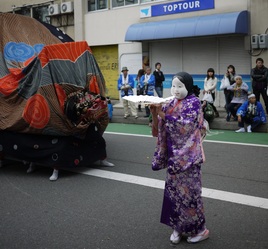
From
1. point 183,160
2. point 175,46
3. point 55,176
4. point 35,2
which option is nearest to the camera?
point 183,160

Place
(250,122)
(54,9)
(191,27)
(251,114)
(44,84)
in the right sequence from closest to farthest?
(44,84)
(251,114)
(250,122)
(191,27)
(54,9)

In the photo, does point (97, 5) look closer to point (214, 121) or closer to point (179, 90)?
point (214, 121)

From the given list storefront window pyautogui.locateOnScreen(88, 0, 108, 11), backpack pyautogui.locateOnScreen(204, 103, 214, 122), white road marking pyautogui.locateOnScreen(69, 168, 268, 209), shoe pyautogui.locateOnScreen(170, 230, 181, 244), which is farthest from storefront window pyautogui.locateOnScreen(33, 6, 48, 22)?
shoe pyautogui.locateOnScreen(170, 230, 181, 244)

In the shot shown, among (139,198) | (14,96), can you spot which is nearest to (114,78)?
(14,96)

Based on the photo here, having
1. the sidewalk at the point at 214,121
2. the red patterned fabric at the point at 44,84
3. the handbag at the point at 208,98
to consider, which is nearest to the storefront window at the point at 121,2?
the sidewalk at the point at 214,121

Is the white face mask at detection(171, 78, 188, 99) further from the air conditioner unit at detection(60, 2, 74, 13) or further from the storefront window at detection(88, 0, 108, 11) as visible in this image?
the air conditioner unit at detection(60, 2, 74, 13)

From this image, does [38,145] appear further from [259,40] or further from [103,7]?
[103,7]

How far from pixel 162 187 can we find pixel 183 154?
213cm

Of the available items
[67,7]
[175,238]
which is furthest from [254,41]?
[175,238]

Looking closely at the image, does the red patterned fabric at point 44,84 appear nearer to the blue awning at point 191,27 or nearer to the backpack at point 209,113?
the backpack at point 209,113

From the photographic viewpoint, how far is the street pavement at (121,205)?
4348mm

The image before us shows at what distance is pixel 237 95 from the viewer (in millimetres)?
11688

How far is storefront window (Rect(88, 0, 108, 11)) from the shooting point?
18.5 metres

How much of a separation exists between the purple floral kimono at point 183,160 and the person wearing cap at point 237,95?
7794mm
